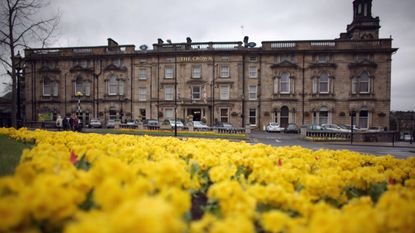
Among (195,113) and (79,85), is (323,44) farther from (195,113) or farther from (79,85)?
(79,85)

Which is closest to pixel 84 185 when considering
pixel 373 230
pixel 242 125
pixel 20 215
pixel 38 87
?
pixel 20 215

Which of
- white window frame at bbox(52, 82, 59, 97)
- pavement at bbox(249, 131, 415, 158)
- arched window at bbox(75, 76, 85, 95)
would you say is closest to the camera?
pavement at bbox(249, 131, 415, 158)

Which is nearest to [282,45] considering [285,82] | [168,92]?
[285,82]

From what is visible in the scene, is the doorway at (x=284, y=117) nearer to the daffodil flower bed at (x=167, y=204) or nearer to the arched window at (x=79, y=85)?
the arched window at (x=79, y=85)

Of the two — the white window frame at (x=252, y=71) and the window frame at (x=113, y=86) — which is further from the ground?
the white window frame at (x=252, y=71)

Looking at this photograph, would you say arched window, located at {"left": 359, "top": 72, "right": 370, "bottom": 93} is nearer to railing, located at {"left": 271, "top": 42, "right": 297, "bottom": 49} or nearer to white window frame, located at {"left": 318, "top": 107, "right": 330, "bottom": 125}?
white window frame, located at {"left": 318, "top": 107, "right": 330, "bottom": 125}

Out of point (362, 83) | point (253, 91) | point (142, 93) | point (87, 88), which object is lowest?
point (142, 93)

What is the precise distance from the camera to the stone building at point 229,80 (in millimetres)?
36156

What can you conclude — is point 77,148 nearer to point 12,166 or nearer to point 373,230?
point 12,166

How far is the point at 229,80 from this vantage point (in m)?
38.2

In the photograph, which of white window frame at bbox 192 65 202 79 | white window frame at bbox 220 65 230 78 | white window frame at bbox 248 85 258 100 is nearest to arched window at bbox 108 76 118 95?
white window frame at bbox 192 65 202 79

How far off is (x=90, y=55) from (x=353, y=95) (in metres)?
40.7

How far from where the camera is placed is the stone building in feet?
119

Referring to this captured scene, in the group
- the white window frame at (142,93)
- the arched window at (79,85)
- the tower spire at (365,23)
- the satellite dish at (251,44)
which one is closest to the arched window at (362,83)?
the tower spire at (365,23)
